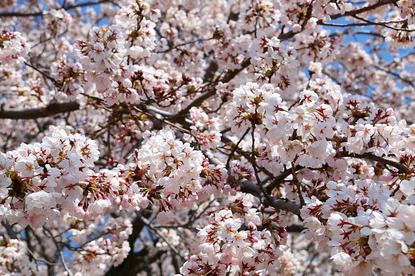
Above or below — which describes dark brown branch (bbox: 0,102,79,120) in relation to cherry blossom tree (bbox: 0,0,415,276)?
above

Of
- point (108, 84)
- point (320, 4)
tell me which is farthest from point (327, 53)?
point (108, 84)

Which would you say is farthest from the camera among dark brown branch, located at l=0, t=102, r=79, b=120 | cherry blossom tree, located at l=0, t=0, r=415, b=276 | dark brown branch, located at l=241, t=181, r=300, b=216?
dark brown branch, located at l=0, t=102, r=79, b=120

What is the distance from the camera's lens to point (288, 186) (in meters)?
3.47

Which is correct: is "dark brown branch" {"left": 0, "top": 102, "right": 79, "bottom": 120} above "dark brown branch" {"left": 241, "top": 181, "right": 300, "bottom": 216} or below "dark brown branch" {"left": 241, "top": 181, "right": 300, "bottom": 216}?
above

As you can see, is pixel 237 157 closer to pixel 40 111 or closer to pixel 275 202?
pixel 275 202

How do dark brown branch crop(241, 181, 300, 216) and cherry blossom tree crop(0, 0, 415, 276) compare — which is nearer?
cherry blossom tree crop(0, 0, 415, 276)

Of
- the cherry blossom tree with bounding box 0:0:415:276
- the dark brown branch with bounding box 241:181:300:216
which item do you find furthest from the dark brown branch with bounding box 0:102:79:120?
the dark brown branch with bounding box 241:181:300:216

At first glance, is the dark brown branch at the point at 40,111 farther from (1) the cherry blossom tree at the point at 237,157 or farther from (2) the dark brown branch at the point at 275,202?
(2) the dark brown branch at the point at 275,202

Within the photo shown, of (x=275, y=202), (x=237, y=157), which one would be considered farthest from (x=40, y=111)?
(x=275, y=202)

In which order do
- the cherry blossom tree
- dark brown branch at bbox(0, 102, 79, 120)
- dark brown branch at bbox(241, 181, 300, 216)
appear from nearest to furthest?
the cherry blossom tree
dark brown branch at bbox(241, 181, 300, 216)
dark brown branch at bbox(0, 102, 79, 120)

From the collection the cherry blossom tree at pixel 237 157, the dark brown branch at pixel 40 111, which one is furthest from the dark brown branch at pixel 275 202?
the dark brown branch at pixel 40 111

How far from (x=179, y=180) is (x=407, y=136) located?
1448mm

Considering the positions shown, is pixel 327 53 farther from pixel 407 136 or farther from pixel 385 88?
pixel 385 88

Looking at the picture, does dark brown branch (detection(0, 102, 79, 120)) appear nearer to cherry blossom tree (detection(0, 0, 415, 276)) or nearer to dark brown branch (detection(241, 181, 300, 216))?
cherry blossom tree (detection(0, 0, 415, 276))
